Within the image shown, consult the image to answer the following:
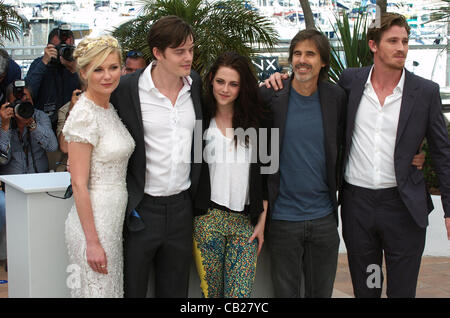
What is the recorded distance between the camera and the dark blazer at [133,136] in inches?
106

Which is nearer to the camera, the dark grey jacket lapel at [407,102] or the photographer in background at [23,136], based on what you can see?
the dark grey jacket lapel at [407,102]

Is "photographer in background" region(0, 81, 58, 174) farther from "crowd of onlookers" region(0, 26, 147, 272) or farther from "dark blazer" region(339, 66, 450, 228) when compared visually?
"dark blazer" region(339, 66, 450, 228)

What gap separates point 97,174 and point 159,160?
31 cm

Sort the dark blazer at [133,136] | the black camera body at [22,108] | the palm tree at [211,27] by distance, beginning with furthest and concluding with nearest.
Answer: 1. the palm tree at [211,27]
2. the black camera body at [22,108]
3. the dark blazer at [133,136]

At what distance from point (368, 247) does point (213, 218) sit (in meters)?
0.94

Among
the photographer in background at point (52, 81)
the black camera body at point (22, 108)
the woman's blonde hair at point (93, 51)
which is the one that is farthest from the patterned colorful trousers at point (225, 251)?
the photographer in background at point (52, 81)

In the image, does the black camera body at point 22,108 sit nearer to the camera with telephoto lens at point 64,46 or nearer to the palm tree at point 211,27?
the camera with telephoto lens at point 64,46

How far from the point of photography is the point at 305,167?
9.76 ft

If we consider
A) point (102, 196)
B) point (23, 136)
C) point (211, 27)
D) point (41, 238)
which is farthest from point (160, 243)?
point (211, 27)

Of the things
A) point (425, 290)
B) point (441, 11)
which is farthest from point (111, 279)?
point (441, 11)

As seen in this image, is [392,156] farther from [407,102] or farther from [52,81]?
[52,81]

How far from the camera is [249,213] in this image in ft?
9.65

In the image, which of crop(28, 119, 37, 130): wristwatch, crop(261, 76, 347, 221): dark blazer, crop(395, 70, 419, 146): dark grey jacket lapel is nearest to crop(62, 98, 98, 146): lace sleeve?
crop(261, 76, 347, 221): dark blazer

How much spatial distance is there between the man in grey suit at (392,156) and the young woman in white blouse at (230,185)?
590mm
